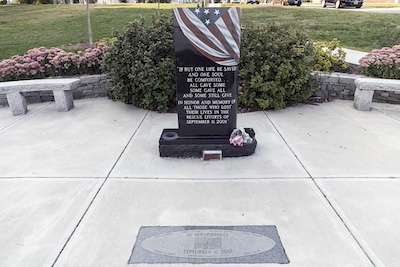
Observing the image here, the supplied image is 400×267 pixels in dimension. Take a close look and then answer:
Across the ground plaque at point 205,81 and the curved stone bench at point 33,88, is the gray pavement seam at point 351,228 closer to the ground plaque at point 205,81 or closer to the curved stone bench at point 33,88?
the ground plaque at point 205,81

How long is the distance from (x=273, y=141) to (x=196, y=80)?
58.6 inches

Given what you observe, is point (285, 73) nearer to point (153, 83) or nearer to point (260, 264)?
point (153, 83)

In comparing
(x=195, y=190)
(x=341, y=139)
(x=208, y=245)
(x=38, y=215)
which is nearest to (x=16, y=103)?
(x=38, y=215)

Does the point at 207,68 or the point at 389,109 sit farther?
the point at 389,109

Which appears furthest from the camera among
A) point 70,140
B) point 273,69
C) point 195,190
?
point 273,69

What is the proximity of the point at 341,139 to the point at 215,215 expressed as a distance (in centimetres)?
261

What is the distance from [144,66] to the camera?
17.9 ft

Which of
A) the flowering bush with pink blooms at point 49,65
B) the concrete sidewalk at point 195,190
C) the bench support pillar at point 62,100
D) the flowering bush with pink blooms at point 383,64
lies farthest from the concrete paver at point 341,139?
the flowering bush with pink blooms at point 49,65

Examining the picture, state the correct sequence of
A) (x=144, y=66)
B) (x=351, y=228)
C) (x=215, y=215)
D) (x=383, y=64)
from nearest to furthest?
(x=351, y=228), (x=215, y=215), (x=144, y=66), (x=383, y=64)

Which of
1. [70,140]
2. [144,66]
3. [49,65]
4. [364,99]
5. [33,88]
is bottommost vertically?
[70,140]

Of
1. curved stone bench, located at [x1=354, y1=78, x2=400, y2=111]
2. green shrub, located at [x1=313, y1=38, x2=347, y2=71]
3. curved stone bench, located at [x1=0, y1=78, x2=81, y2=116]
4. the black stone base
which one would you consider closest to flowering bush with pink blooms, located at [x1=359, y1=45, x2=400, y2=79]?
curved stone bench, located at [x1=354, y1=78, x2=400, y2=111]

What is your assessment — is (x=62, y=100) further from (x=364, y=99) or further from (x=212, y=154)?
(x=364, y=99)

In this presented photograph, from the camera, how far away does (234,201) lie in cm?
315

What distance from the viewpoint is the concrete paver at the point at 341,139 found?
148 inches
